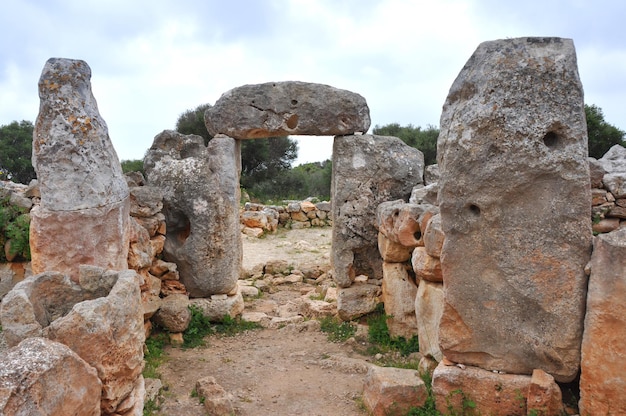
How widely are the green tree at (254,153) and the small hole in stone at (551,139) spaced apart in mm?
17510

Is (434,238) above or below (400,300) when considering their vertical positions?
above

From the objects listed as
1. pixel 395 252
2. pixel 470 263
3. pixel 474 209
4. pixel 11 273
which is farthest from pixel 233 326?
pixel 474 209

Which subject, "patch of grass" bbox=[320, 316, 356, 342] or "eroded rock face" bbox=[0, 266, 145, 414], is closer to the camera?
"eroded rock face" bbox=[0, 266, 145, 414]

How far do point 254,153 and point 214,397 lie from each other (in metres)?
17.7

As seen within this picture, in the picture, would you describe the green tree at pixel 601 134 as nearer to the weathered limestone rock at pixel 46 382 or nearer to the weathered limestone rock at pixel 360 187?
the weathered limestone rock at pixel 360 187

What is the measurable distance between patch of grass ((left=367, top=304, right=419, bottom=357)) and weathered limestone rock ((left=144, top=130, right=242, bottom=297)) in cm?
184

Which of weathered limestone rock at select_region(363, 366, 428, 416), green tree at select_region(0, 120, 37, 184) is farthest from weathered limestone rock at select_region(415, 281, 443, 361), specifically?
green tree at select_region(0, 120, 37, 184)

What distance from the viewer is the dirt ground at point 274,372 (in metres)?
4.31

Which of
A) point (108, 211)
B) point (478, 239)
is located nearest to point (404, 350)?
point (478, 239)

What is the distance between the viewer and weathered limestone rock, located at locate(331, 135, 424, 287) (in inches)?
252

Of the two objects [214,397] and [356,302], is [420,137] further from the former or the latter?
[214,397]

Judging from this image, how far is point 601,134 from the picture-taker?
13859mm

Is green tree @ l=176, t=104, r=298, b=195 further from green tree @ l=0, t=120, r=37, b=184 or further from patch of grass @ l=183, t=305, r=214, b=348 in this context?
patch of grass @ l=183, t=305, r=214, b=348

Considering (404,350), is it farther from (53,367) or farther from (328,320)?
(53,367)
